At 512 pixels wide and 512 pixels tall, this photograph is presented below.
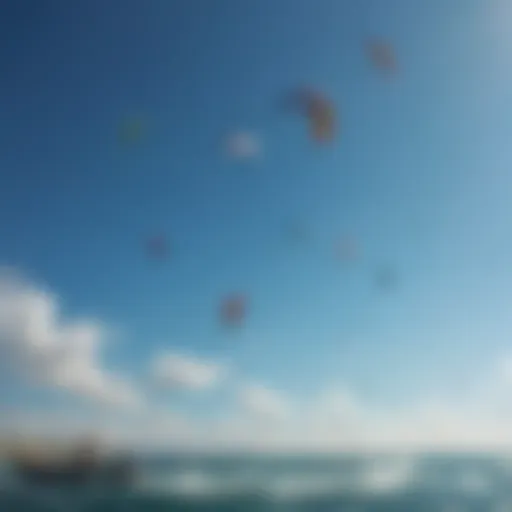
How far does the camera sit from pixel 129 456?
2979mm

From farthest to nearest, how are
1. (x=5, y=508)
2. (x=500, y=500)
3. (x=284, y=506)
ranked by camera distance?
(x=500, y=500), (x=284, y=506), (x=5, y=508)

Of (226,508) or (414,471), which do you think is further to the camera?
(414,471)

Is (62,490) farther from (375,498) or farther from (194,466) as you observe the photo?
(375,498)

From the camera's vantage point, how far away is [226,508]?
3.10 m

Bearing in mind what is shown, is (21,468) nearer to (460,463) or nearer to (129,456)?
(129,456)

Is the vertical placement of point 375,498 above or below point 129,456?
below

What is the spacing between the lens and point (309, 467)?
3.24 meters

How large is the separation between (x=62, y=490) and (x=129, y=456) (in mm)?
366

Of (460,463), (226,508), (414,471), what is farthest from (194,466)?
(460,463)

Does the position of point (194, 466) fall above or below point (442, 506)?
above

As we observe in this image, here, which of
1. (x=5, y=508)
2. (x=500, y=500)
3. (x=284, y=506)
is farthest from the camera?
(x=500, y=500)

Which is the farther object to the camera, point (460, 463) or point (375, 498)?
point (460, 463)

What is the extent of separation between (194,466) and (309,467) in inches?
21.6

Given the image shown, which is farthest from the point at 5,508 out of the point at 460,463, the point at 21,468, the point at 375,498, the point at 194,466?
the point at 460,463
